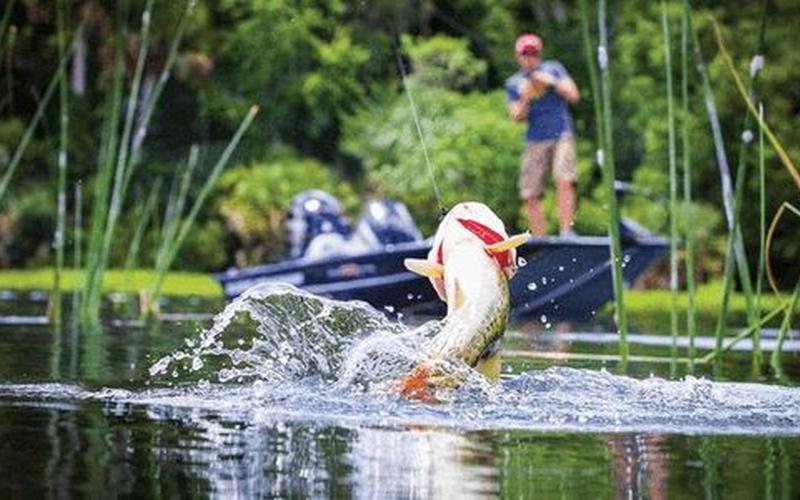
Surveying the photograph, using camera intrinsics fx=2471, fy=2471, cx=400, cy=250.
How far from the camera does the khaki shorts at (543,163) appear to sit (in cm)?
1512

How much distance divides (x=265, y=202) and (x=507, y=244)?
1878 centimetres

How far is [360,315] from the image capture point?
26.5 ft

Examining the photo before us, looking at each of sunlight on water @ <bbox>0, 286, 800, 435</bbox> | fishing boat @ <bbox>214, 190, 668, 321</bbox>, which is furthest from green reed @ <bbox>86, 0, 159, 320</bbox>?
fishing boat @ <bbox>214, 190, 668, 321</bbox>

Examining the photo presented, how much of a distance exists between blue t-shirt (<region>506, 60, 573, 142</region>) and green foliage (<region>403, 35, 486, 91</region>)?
386 inches

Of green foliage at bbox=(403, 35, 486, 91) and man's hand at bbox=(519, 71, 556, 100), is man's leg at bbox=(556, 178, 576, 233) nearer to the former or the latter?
man's hand at bbox=(519, 71, 556, 100)

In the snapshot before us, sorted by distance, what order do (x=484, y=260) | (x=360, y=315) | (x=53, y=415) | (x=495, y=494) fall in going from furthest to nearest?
(x=360, y=315), (x=484, y=260), (x=53, y=415), (x=495, y=494)

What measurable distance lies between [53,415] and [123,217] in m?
20.0

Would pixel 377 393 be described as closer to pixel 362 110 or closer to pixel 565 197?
pixel 565 197

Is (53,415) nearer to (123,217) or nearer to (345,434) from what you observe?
(345,434)

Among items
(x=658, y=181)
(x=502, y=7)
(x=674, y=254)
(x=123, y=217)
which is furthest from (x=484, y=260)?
(x=502, y=7)

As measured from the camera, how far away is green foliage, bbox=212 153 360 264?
25.2 meters

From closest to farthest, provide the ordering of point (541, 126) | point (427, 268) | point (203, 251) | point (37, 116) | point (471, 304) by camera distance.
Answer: point (471, 304) < point (427, 268) < point (37, 116) < point (541, 126) < point (203, 251)

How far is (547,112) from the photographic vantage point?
15461mm

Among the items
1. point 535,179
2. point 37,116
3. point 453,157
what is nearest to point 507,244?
point 37,116
